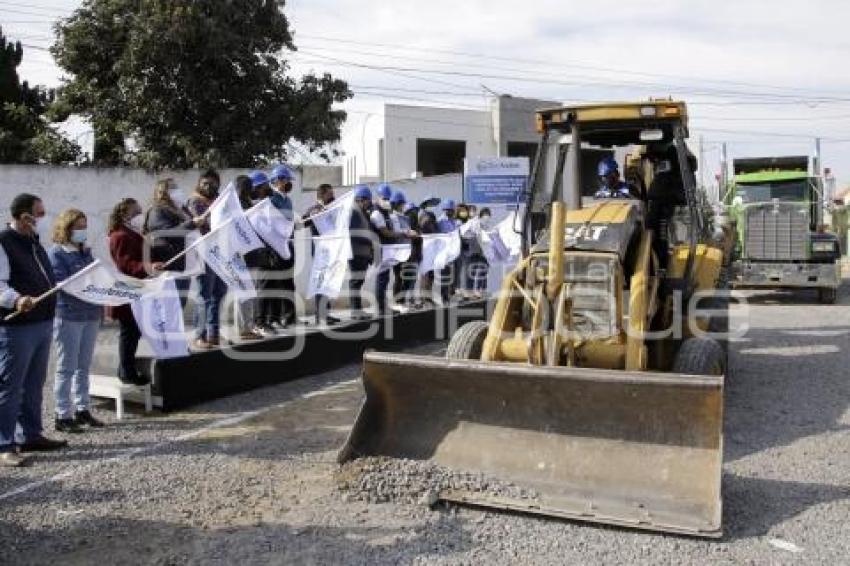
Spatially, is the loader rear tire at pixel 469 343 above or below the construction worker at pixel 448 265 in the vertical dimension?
below

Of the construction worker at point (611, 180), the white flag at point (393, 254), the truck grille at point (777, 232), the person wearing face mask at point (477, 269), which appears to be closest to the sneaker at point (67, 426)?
the construction worker at point (611, 180)

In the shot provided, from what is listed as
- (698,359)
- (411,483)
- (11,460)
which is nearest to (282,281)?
(11,460)

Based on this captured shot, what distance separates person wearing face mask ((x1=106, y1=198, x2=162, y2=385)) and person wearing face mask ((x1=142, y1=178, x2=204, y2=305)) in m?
0.20

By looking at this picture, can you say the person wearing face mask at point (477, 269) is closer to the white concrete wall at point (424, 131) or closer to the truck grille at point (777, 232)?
the truck grille at point (777, 232)

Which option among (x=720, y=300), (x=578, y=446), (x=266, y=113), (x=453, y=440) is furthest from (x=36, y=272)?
(x=266, y=113)

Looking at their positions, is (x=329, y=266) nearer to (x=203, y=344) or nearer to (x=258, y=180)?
(x=258, y=180)

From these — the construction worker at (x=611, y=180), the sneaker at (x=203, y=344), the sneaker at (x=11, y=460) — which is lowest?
the sneaker at (x=11, y=460)

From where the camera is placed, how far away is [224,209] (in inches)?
337

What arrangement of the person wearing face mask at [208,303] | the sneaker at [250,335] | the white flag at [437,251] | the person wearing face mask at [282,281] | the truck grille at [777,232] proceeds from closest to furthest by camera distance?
A: the person wearing face mask at [208,303], the sneaker at [250,335], the person wearing face mask at [282,281], the white flag at [437,251], the truck grille at [777,232]

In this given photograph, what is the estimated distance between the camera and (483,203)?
19.2 meters

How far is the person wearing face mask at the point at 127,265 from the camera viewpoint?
7.39 metres

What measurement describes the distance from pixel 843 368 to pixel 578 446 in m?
5.47

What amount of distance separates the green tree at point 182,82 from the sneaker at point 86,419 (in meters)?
10.4

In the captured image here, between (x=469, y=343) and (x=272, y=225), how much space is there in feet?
11.0
